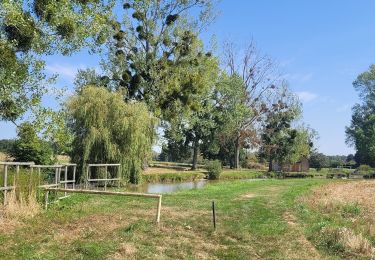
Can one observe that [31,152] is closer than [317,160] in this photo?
Yes

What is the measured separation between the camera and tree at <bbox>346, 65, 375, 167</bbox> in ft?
241

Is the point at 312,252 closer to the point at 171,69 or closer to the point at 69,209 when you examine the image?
the point at 69,209

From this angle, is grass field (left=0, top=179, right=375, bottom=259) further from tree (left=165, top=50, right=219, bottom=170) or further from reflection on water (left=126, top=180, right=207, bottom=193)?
tree (left=165, top=50, right=219, bottom=170)

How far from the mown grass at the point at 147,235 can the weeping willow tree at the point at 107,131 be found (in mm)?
12426

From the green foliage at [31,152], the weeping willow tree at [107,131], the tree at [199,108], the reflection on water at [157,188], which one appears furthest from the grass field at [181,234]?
the tree at [199,108]

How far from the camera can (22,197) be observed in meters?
12.4

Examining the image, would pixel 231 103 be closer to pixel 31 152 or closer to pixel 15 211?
pixel 31 152

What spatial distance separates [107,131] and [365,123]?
194 feet

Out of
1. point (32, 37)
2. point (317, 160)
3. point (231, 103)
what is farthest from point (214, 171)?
point (317, 160)

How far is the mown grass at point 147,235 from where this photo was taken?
8.93m

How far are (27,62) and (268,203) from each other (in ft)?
34.7

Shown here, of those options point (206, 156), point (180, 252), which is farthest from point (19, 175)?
point (206, 156)

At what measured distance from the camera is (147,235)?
10.5 meters

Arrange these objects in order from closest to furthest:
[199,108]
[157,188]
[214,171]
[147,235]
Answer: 1. [147,235]
2. [157,188]
3. [199,108]
4. [214,171]
